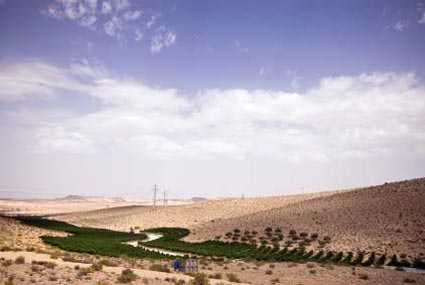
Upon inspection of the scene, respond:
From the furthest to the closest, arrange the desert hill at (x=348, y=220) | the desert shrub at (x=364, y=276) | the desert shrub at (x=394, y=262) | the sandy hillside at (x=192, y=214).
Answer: the sandy hillside at (x=192, y=214), the desert hill at (x=348, y=220), the desert shrub at (x=394, y=262), the desert shrub at (x=364, y=276)

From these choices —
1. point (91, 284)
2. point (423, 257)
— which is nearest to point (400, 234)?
point (423, 257)

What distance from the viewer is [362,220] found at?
55719 mm

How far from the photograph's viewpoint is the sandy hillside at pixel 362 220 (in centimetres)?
4612

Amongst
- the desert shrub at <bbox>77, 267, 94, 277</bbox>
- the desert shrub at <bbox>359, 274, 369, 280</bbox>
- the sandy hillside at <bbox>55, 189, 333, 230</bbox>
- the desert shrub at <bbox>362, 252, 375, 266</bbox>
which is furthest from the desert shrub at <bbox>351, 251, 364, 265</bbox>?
the sandy hillside at <bbox>55, 189, 333, 230</bbox>

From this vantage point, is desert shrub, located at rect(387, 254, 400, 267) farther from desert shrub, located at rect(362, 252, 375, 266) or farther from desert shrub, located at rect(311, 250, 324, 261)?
desert shrub, located at rect(311, 250, 324, 261)

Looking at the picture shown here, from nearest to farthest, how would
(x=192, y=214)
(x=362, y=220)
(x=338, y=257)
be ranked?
(x=338, y=257)
(x=362, y=220)
(x=192, y=214)

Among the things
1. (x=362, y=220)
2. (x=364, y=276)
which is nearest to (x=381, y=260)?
(x=364, y=276)

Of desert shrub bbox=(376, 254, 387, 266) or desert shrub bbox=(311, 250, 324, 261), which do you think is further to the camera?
desert shrub bbox=(311, 250, 324, 261)

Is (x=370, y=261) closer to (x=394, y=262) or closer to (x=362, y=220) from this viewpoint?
(x=394, y=262)

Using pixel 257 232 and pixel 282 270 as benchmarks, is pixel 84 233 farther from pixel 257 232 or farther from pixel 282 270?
pixel 282 270

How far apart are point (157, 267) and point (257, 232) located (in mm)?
30995

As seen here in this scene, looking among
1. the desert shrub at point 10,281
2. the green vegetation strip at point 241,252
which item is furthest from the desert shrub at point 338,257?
the desert shrub at point 10,281

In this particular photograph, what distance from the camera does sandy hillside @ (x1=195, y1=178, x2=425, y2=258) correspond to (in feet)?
151

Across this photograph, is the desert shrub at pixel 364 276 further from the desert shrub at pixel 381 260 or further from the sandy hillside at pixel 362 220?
the sandy hillside at pixel 362 220
